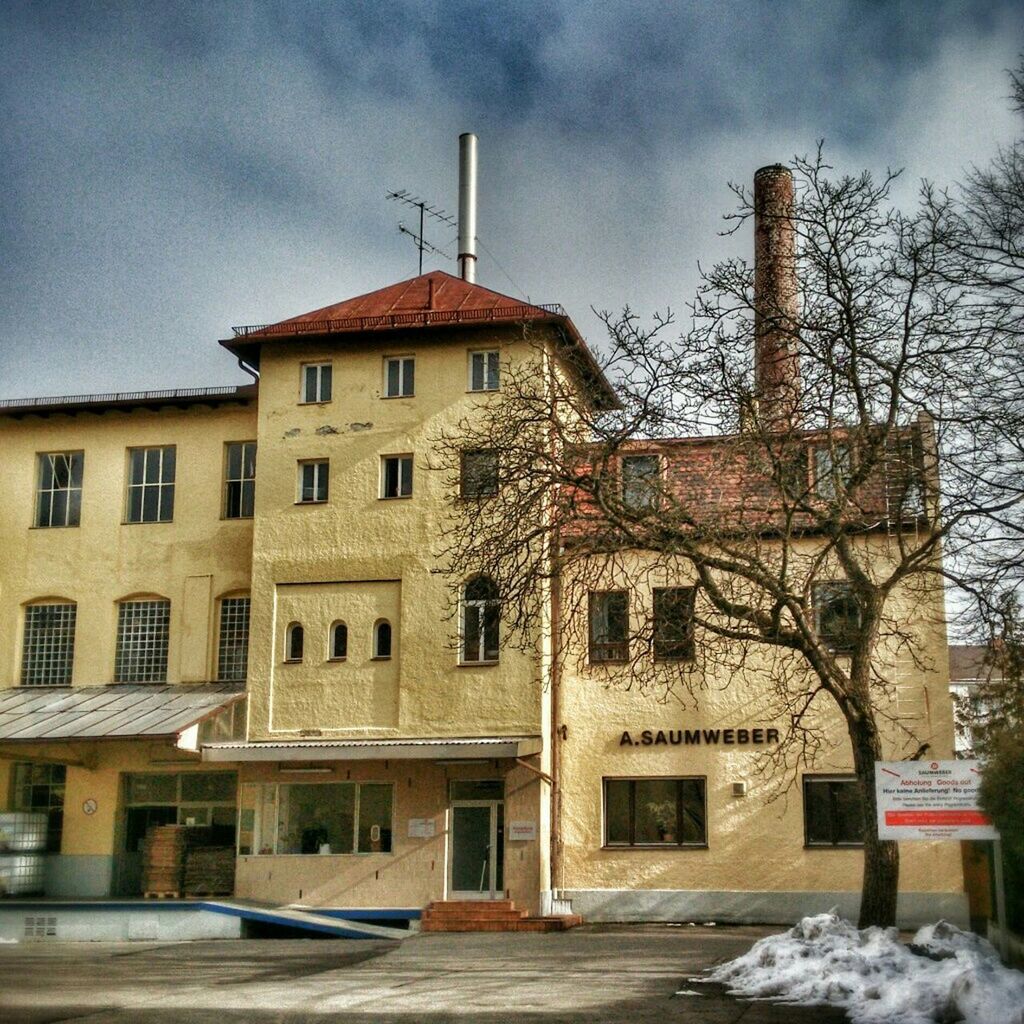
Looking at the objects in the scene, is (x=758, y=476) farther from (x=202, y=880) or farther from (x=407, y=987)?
(x=202, y=880)

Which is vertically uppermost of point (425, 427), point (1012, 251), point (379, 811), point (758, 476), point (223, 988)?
point (425, 427)

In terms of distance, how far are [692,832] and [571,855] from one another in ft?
8.03

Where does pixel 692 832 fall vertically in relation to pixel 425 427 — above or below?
below

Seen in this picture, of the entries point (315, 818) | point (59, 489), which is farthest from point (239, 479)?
point (315, 818)

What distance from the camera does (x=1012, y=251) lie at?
13.6m

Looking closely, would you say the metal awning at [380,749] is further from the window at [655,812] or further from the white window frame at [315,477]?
the white window frame at [315,477]

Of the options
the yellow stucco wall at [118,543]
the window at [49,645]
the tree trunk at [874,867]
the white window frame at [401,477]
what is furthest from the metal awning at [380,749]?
the tree trunk at [874,867]

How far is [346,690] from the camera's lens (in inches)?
1107

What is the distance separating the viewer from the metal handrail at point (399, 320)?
28484mm

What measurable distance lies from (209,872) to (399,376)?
429 inches

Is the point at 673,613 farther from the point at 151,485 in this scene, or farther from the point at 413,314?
the point at 151,485

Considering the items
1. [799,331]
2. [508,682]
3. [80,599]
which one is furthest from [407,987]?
[80,599]

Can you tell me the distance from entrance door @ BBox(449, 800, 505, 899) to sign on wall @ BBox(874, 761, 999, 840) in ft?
41.8

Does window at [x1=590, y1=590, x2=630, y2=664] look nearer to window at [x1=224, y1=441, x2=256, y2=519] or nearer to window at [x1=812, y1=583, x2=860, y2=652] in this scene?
window at [x1=812, y1=583, x2=860, y2=652]
